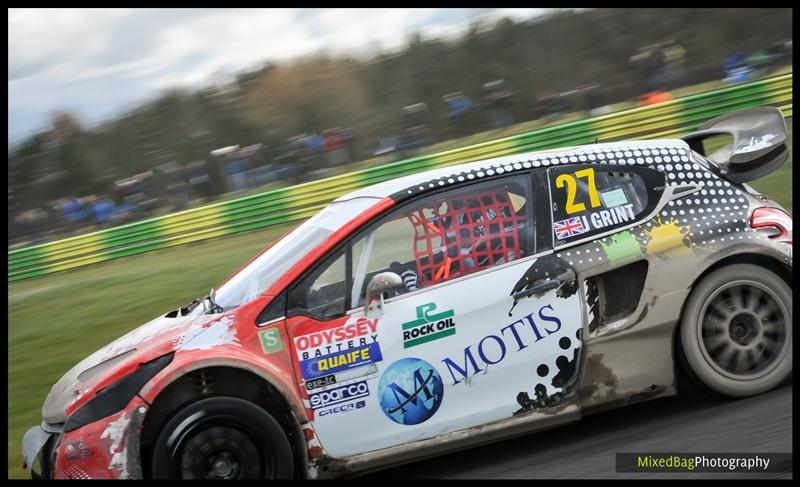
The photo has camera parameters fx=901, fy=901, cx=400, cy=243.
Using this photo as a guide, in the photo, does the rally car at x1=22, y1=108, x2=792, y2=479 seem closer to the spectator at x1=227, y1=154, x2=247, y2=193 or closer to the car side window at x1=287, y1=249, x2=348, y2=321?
the car side window at x1=287, y1=249, x2=348, y2=321

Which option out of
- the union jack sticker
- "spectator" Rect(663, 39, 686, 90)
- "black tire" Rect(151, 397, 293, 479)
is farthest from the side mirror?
"spectator" Rect(663, 39, 686, 90)

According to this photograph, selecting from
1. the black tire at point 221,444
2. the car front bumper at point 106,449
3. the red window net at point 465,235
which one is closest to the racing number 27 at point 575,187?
the red window net at point 465,235

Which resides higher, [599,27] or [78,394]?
[599,27]

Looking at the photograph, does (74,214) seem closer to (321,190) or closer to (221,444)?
(321,190)

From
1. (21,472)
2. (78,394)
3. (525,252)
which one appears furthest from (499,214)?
(21,472)

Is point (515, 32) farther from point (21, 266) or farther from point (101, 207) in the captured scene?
point (21, 266)

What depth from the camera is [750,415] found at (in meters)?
4.80

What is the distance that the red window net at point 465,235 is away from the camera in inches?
189

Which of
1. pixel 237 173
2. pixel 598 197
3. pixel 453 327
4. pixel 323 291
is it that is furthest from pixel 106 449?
pixel 237 173

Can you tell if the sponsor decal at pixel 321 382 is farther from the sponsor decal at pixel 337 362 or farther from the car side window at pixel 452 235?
the car side window at pixel 452 235

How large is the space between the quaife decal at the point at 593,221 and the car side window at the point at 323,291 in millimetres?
1199

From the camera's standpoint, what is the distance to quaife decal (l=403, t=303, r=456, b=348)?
15.1 feet

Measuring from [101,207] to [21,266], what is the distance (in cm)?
243

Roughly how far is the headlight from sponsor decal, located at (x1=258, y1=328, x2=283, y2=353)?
18.1 inches
